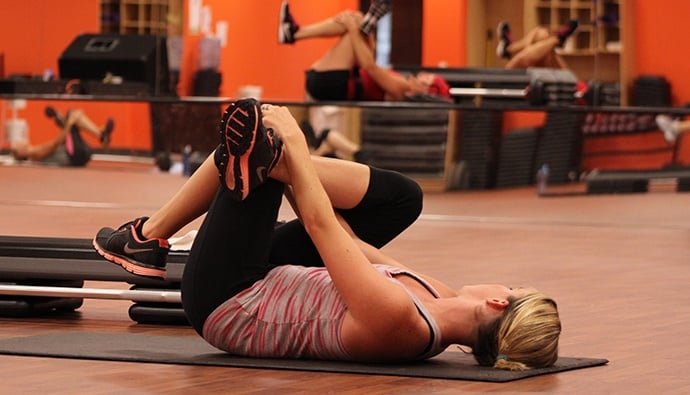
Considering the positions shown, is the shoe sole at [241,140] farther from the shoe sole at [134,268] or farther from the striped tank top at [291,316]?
the shoe sole at [134,268]

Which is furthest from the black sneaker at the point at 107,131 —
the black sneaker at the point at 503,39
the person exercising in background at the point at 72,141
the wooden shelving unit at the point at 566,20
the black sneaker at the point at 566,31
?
the black sneaker at the point at 566,31

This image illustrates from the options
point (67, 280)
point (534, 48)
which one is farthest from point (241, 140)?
point (534, 48)

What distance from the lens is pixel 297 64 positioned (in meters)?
9.45

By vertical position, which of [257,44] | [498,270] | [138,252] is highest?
[257,44]

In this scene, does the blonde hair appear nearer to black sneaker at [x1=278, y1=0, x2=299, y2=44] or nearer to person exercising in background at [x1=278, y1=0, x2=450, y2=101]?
person exercising in background at [x1=278, y1=0, x2=450, y2=101]

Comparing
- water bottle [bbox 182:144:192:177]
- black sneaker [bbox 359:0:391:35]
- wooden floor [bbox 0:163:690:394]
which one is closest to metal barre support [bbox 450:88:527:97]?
black sneaker [bbox 359:0:391:35]

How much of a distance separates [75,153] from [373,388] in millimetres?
6056

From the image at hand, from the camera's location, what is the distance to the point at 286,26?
9.41 m

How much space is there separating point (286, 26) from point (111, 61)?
116 centimetres

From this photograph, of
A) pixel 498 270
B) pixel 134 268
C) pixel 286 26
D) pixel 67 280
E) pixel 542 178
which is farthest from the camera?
pixel 286 26

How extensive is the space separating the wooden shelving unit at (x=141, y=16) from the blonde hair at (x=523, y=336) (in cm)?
639

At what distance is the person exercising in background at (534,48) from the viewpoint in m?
9.15

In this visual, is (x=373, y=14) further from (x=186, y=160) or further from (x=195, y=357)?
(x=195, y=357)

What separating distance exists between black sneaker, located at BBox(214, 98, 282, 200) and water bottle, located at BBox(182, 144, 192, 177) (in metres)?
5.62
